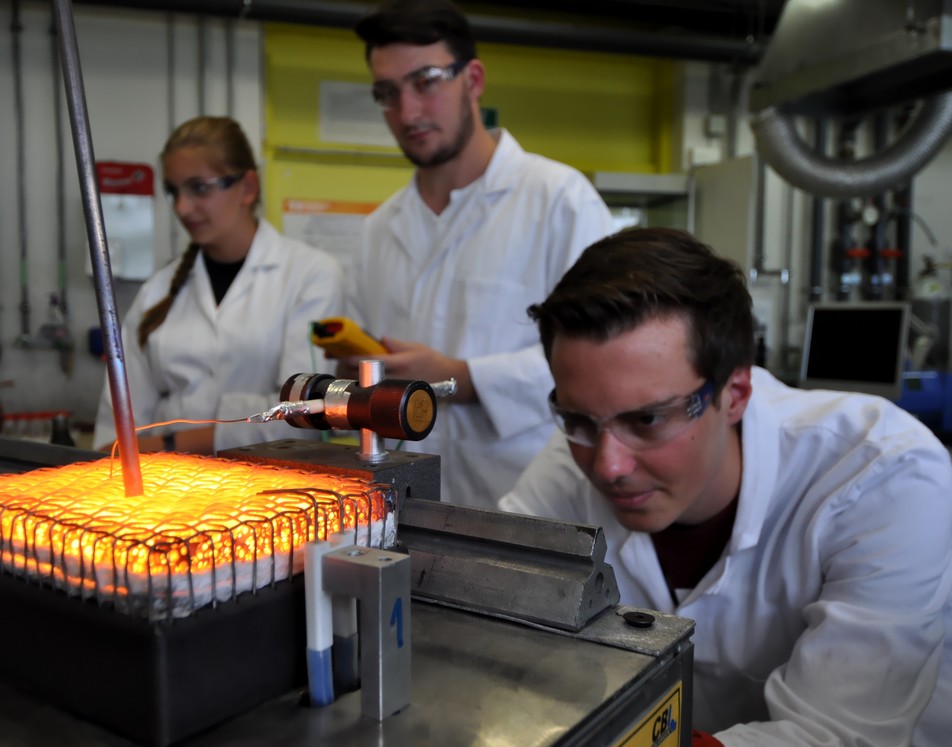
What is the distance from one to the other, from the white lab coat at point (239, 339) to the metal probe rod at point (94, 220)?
119 centimetres

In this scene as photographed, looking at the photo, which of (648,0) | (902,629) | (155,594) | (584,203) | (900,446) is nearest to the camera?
(155,594)

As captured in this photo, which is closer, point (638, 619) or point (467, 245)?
point (638, 619)

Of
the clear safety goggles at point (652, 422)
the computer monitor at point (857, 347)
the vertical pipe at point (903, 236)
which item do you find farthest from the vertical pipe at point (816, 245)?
the clear safety goggles at point (652, 422)

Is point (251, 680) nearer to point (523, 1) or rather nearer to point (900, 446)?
point (900, 446)

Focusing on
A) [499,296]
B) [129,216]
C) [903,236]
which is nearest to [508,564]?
[499,296]

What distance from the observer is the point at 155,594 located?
412 millimetres

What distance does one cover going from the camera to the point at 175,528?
436 mm

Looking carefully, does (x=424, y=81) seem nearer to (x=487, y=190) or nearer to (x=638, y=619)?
(x=487, y=190)

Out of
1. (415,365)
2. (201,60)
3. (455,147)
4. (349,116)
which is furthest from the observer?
(349,116)

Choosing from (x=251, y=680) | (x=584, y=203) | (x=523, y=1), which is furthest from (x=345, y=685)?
(x=523, y=1)

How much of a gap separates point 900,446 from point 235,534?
81 cm

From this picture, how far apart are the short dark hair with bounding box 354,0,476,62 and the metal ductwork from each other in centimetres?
89

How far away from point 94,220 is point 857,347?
3121 mm

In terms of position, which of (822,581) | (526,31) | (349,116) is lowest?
(822,581)
